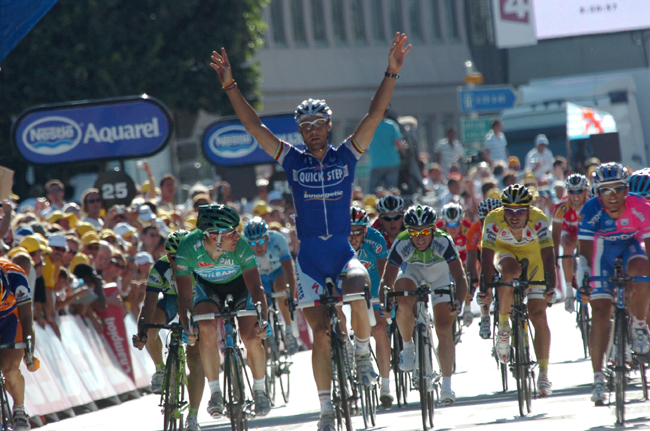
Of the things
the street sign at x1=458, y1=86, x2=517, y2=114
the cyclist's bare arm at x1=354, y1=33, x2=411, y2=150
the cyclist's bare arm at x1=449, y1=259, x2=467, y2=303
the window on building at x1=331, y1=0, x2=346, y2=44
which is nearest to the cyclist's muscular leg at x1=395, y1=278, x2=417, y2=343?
the cyclist's bare arm at x1=449, y1=259, x2=467, y2=303

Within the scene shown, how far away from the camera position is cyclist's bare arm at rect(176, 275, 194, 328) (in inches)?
409

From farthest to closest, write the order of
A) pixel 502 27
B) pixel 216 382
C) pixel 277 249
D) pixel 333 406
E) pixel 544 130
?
pixel 502 27 → pixel 544 130 → pixel 277 249 → pixel 216 382 → pixel 333 406

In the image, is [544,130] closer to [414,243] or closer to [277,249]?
[277,249]

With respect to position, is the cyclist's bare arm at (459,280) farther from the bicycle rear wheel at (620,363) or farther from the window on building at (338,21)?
the window on building at (338,21)

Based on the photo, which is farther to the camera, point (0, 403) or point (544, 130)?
point (544, 130)

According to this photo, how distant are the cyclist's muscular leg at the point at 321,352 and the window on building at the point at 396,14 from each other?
50.2 metres

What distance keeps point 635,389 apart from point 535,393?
92 centimetres

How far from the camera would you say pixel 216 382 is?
10219 millimetres

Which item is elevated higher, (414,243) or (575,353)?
(414,243)

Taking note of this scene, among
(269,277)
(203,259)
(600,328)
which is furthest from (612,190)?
(269,277)

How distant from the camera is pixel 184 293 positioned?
1041 cm

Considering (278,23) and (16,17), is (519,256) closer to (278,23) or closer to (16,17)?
(16,17)

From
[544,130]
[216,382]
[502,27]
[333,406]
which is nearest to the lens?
[333,406]

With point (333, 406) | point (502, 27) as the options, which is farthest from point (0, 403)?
point (502, 27)
